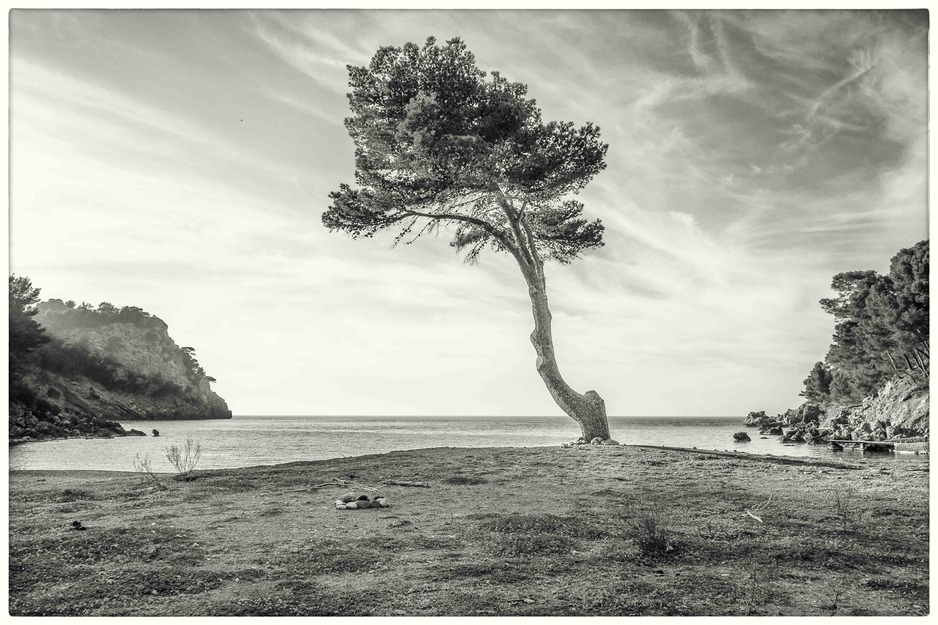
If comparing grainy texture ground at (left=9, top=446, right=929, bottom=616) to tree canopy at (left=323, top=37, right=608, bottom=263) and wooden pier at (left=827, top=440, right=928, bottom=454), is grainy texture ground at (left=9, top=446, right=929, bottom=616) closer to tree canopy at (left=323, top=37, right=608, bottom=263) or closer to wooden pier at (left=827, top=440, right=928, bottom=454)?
tree canopy at (left=323, top=37, right=608, bottom=263)

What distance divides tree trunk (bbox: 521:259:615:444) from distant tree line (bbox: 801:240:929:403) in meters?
8.44

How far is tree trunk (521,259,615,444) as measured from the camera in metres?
12.2

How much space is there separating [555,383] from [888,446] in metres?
20.4

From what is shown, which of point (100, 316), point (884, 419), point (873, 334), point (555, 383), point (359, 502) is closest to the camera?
point (359, 502)

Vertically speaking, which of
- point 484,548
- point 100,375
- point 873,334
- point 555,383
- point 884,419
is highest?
point 873,334

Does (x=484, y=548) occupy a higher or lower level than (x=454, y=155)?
lower

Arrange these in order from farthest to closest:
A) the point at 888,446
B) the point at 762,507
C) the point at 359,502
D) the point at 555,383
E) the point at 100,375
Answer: the point at 100,375 → the point at 888,446 → the point at 555,383 → the point at 359,502 → the point at 762,507

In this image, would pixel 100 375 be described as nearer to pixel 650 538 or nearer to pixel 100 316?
pixel 100 316

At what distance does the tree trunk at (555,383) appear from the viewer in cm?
1219

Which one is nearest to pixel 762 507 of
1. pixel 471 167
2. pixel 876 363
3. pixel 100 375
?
pixel 471 167

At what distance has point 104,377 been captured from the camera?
59.8m

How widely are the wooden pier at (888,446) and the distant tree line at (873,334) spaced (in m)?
4.00

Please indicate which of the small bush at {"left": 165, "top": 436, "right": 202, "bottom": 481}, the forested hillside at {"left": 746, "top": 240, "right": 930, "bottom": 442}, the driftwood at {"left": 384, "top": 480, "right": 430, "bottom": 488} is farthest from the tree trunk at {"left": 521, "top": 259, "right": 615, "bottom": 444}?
the forested hillside at {"left": 746, "top": 240, "right": 930, "bottom": 442}
